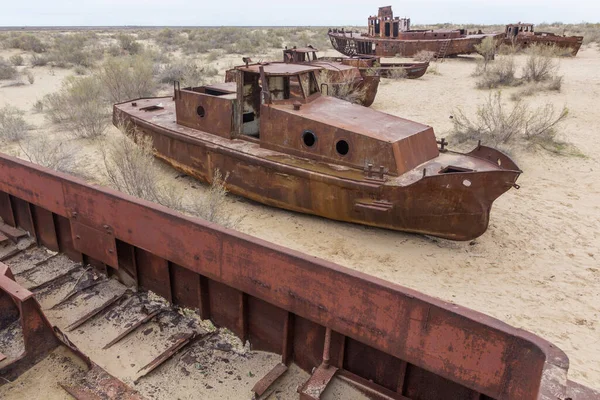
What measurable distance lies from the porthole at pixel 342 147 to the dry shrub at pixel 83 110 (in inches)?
278

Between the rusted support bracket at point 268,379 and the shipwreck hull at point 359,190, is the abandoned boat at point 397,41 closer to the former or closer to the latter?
the shipwreck hull at point 359,190

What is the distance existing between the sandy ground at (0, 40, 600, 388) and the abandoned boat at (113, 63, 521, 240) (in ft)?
1.08

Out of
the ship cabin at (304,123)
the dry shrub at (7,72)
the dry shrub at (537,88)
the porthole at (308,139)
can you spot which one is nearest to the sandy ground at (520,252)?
the ship cabin at (304,123)

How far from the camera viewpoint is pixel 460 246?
6059 mm

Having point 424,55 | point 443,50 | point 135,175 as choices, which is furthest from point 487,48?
point 135,175

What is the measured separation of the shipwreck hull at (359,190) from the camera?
208 inches

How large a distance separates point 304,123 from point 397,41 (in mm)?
19479

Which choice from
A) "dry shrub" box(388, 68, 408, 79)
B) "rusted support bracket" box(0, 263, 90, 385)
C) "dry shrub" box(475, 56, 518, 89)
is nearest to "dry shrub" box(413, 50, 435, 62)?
"dry shrub" box(475, 56, 518, 89)

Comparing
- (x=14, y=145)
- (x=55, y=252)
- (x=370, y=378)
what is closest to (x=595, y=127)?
(x=370, y=378)

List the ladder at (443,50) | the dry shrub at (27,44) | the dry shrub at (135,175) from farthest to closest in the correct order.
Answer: the dry shrub at (27,44) → the ladder at (443,50) → the dry shrub at (135,175)

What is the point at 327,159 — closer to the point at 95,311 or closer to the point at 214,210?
the point at 214,210

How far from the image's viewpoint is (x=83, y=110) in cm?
1055

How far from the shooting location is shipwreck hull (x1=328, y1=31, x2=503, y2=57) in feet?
77.0

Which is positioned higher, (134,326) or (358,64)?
(358,64)
